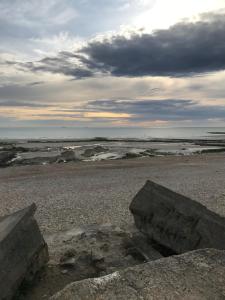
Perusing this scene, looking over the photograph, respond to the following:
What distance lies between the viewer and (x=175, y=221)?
7.58 metres

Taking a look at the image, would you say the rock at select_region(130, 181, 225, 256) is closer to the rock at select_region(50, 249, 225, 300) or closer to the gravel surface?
the rock at select_region(50, 249, 225, 300)

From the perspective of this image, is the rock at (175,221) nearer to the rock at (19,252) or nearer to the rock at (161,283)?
the rock at (161,283)

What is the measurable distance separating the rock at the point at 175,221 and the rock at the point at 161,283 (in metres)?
1.99

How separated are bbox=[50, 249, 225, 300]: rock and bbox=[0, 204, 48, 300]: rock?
1607 millimetres

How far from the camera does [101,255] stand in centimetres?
773

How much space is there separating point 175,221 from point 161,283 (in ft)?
10.4

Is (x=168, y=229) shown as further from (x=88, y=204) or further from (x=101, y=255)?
(x=88, y=204)

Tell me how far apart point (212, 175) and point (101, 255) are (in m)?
15.8

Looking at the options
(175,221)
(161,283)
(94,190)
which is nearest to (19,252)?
(161,283)

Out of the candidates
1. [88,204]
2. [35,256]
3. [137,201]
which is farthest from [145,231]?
[88,204]

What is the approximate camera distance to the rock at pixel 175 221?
278 inches

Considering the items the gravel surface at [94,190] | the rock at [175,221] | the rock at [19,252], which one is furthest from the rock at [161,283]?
the gravel surface at [94,190]

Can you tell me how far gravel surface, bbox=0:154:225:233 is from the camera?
12.6 m

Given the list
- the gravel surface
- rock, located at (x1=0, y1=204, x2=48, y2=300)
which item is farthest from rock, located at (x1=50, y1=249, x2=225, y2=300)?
the gravel surface
